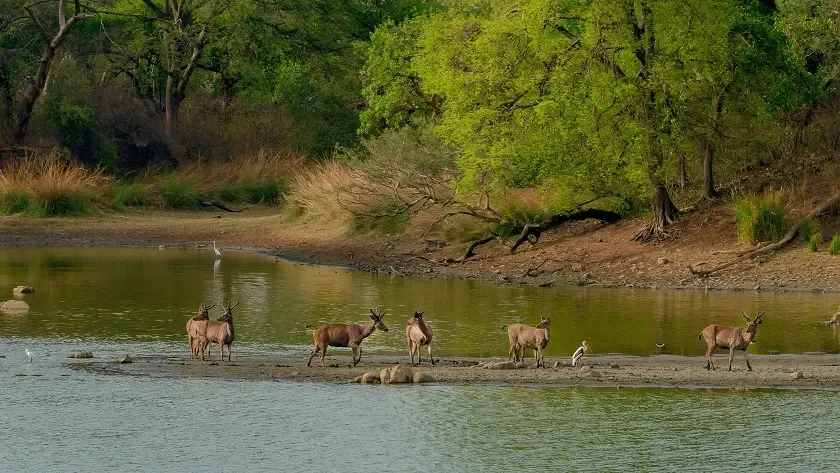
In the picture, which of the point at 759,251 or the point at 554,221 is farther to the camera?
the point at 554,221

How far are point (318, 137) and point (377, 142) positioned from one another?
15294 mm

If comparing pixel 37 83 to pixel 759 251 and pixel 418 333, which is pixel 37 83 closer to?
pixel 759 251

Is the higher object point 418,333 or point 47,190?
point 47,190

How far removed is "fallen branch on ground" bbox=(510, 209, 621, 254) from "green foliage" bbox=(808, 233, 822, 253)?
529 cm

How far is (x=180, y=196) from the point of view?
45.5m

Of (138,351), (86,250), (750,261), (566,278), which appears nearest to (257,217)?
(86,250)

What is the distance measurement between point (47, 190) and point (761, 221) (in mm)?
22186

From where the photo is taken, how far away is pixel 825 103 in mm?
35719

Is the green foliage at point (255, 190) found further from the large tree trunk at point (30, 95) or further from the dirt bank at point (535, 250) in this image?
the large tree trunk at point (30, 95)

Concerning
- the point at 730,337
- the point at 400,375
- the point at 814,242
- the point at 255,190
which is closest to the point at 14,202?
the point at 255,190

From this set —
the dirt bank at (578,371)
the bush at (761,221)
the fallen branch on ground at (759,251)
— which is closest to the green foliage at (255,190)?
the bush at (761,221)

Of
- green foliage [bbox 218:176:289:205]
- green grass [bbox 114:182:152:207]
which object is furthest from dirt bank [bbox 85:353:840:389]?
green foliage [bbox 218:176:289:205]

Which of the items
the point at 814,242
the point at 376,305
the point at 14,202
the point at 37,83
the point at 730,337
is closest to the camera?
the point at 730,337

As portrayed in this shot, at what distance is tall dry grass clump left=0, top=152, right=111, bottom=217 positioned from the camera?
4153 cm
